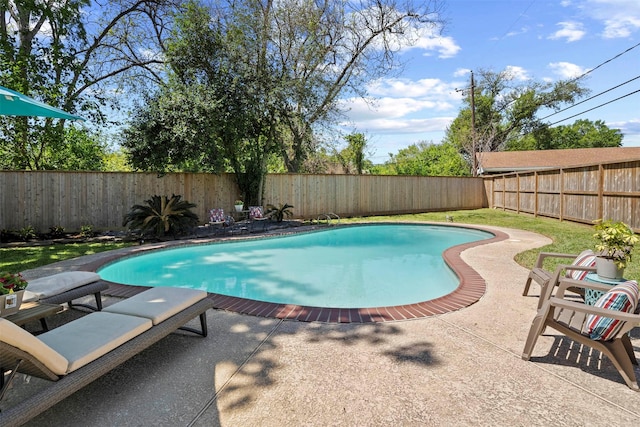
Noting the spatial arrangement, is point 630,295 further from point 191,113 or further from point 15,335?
point 191,113

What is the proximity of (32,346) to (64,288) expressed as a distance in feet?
6.52

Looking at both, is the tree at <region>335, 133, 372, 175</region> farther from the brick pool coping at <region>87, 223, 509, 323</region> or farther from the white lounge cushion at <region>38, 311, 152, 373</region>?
the white lounge cushion at <region>38, 311, 152, 373</region>

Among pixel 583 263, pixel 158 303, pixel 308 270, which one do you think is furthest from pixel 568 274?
pixel 308 270

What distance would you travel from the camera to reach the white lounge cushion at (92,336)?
6.63ft

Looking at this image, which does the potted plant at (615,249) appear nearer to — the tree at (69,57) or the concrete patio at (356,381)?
the concrete patio at (356,381)

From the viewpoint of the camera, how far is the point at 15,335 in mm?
1696

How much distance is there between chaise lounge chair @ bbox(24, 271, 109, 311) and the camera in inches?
127

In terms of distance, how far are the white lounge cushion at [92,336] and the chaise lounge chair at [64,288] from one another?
1043mm

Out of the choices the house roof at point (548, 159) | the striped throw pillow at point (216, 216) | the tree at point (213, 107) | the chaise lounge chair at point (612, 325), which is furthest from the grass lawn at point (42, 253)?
the house roof at point (548, 159)

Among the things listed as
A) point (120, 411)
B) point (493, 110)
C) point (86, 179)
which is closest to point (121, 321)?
point (120, 411)

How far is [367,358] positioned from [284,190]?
11.1 metres

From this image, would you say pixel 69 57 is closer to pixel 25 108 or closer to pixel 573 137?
pixel 25 108

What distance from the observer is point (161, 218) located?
8922 millimetres

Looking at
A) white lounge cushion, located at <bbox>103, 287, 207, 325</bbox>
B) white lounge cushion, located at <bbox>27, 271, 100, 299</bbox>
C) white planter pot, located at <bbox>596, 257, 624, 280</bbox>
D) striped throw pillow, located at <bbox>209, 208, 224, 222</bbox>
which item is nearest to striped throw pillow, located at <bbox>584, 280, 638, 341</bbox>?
white planter pot, located at <bbox>596, 257, 624, 280</bbox>
